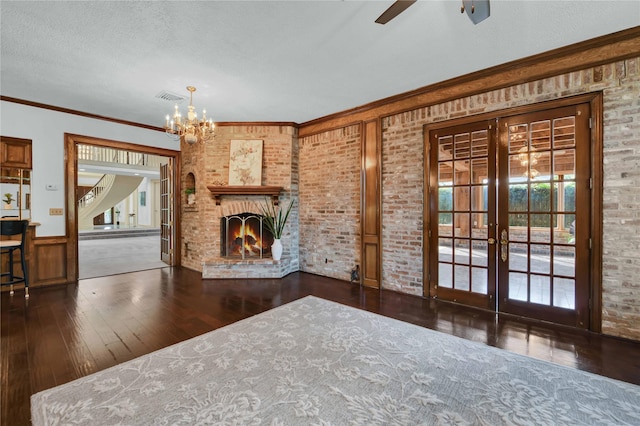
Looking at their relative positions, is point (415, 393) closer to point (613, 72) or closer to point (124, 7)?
point (613, 72)

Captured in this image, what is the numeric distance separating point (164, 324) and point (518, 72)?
16.4 feet

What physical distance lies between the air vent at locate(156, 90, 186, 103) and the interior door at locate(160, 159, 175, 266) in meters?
2.28

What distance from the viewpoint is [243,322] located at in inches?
126

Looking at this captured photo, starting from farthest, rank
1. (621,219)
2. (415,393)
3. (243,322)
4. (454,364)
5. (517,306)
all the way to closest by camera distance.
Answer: (517,306), (243,322), (621,219), (454,364), (415,393)

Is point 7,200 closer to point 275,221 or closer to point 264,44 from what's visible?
point 275,221

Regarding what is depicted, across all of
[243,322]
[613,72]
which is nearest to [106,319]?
[243,322]

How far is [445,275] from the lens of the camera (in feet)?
13.2

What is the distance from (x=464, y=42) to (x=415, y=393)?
10.8 feet

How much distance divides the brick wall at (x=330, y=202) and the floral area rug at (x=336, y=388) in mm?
2406

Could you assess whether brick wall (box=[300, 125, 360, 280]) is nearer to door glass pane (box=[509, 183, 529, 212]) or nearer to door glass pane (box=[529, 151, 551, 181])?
door glass pane (box=[509, 183, 529, 212])

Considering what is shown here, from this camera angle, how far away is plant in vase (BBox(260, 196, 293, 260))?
5364mm

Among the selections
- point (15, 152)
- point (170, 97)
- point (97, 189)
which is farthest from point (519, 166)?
point (97, 189)

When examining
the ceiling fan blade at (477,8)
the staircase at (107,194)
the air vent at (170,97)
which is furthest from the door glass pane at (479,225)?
the staircase at (107,194)

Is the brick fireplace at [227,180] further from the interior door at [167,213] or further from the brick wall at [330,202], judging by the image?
the interior door at [167,213]
